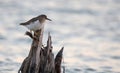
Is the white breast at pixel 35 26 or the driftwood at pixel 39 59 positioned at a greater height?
the white breast at pixel 35 26

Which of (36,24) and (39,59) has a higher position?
(36,24)

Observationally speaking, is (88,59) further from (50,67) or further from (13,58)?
(50,67)

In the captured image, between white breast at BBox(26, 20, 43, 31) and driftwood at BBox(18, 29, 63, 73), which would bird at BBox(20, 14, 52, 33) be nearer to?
white breast at BBox(26, 20, 43, 31)

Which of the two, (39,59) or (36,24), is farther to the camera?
(36,24)

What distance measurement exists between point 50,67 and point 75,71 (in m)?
8.11

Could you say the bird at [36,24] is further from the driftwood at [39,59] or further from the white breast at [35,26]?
the driftwood at [39,59]

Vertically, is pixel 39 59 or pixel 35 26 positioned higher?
pixel 35 26

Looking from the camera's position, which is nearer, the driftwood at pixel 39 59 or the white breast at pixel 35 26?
the driftwood at pixel 39 59

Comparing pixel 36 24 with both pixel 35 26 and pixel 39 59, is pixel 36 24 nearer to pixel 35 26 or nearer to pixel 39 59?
pixel 35 26

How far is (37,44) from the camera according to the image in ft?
84.4

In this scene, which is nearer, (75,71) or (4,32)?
(75,71)

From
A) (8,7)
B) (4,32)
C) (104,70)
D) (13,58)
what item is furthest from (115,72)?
(8,7)

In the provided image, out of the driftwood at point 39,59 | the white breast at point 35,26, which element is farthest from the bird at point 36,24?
the driftwood at point 39,59

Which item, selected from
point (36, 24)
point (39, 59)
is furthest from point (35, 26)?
point (39, 59)
